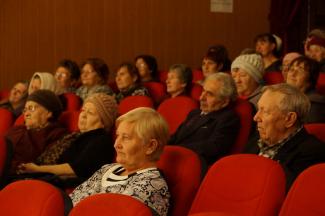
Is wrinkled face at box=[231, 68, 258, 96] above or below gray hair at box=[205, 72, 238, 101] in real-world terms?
below

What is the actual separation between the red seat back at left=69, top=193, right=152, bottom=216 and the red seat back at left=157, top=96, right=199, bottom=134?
2.23m

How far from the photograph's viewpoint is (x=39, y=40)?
6.68 meters

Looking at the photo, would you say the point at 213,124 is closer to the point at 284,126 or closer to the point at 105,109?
the point at 105,109

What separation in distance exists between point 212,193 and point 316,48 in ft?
10.6

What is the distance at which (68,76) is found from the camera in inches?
220

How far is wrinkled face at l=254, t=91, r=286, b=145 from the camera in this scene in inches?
108

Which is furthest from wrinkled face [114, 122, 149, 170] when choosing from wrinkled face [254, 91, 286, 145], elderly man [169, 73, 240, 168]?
elderly man [169, 73, 240, 168]

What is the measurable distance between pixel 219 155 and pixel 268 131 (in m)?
0.70

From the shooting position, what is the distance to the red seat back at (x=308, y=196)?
2018mm

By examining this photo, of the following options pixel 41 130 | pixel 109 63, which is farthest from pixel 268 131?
pixel 109 63

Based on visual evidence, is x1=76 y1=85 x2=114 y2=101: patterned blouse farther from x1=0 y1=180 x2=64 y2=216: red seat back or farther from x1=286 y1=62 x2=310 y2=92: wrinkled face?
x1=0 y1=180 x2=64 y2=216: red seat back

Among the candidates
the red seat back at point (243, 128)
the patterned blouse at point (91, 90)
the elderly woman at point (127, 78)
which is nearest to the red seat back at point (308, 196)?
the red seat back at point (243, 128)

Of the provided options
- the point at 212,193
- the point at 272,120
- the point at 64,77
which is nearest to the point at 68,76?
the point at 64,77

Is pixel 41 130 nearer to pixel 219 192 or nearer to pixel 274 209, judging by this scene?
pixel 219 192
